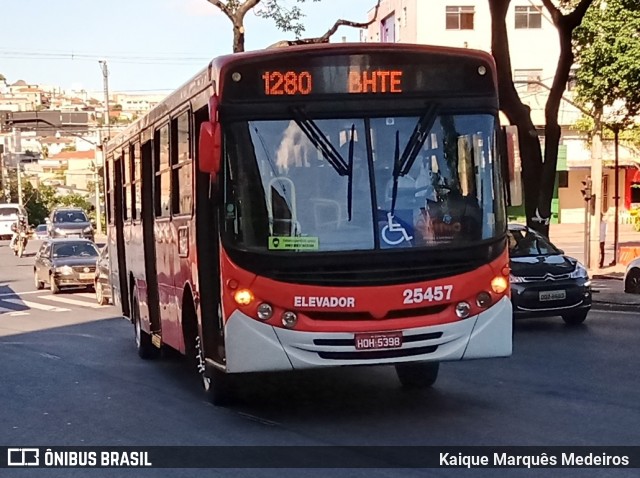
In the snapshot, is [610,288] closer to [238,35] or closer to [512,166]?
[238,35]

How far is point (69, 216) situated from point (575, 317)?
39609 millimetres

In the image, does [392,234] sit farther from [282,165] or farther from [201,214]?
[201,214]

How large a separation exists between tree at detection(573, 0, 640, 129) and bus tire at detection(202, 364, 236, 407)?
19.9 m

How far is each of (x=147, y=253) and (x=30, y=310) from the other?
38.4 feet

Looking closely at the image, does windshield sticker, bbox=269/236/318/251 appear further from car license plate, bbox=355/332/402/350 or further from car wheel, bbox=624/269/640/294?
car wheel, bbox=624/269/640/294

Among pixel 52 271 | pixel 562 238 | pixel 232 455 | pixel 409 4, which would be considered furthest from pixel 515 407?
pixel 409 4

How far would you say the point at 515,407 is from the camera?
10102 millimetres

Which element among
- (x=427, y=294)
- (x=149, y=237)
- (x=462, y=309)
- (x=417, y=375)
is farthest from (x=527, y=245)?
(x=427, y=294)

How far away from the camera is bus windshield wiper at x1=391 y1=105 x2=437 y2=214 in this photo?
30.3 ft

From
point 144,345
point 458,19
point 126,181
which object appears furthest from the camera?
point 458,19

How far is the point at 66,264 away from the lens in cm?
2956

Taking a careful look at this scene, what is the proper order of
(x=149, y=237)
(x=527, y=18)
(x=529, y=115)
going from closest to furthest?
1. (x=149, y=237)
2. (x=529, y=115)
3. (x=527, y=18)

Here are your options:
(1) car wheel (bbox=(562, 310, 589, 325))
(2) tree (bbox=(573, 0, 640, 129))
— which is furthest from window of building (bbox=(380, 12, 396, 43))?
(1) car wheel (bbox=(562, 310, 589, 325))

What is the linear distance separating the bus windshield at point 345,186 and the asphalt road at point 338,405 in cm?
163
